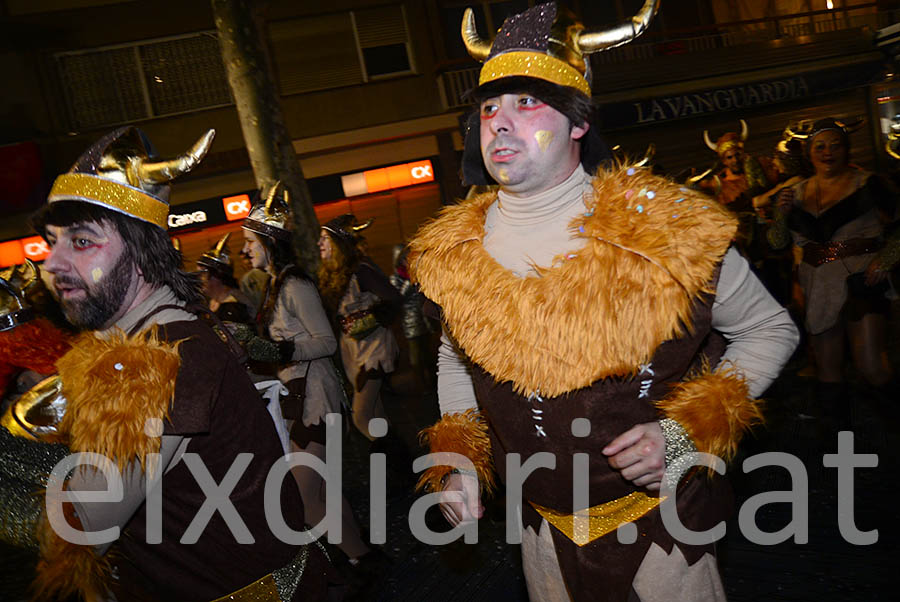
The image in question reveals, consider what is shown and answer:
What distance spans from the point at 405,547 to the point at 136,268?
3.04 meters

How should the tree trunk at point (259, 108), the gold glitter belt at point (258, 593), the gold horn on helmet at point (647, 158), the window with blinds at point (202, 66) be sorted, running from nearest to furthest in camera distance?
the gold glitter belt at point (258, 593)
the gold horn on helmet at point (647, 158)
the tree trunk at point (259, 108)
the window with blinds at point (202, 66)

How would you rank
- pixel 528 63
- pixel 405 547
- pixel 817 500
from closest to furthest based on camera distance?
pixel 528 63 → pixel 817 500 → pixel 405 547

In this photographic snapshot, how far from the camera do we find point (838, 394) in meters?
5.64

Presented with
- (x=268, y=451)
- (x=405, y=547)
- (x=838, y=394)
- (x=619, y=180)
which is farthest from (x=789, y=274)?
(x=268, y=451)

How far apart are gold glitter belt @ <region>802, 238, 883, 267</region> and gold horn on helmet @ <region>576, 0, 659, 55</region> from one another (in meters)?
4.25

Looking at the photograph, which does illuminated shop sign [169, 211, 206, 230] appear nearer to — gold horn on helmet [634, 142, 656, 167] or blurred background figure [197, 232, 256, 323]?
blurred background figure [197, 232, 256, 323]

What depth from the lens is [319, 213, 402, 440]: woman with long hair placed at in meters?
5.54

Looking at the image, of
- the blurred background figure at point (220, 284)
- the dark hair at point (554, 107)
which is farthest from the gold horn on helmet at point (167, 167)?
the blurred background figure at point (220, 284)

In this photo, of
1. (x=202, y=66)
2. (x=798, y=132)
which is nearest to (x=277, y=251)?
(x=798, y=132)

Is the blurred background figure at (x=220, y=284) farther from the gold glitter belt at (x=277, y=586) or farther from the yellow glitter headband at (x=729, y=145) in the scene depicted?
the yellow glitter headband at (x=729, y=145)

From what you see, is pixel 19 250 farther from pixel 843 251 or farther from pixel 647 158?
pixel 843 251

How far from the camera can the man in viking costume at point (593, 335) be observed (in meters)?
1.81

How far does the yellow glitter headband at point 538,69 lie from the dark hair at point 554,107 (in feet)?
0.05

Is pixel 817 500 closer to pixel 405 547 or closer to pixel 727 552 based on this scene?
pixel 727 552
